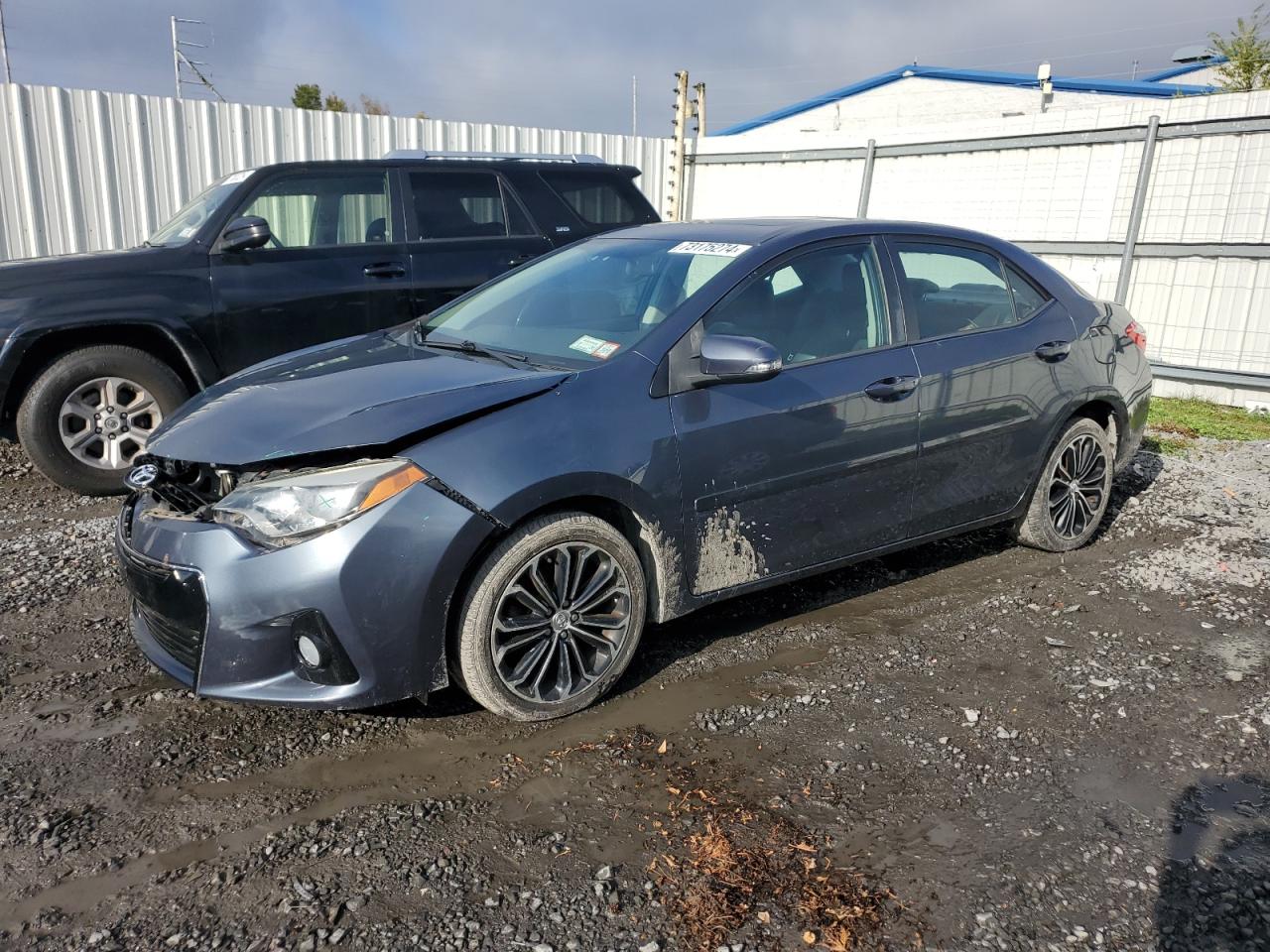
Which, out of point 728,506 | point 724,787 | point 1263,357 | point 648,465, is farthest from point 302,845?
point 1263,357

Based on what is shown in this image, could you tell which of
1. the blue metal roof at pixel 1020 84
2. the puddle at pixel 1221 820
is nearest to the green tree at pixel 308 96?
the blue metal roof at pixel 1020 84

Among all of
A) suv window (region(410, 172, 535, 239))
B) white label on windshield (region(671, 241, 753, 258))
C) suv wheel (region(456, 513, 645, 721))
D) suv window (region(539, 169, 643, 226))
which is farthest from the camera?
suv window (region(539, 169, 643, 226))

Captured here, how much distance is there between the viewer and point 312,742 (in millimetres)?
3211

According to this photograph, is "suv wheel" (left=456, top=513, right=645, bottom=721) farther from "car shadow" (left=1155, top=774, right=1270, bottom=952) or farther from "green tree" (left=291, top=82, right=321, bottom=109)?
"green tree" (left=291, top=82, right=321, bottom=109)

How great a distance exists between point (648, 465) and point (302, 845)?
161 centimetres

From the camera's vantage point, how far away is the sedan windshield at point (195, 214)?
6215 mm

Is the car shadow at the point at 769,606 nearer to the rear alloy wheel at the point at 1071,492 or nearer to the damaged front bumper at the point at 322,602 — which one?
the rear alloy wheel at the point at 1071,492

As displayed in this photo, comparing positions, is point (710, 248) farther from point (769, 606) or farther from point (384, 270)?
point (384, 270)

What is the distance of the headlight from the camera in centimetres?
292

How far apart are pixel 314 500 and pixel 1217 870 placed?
2784 millimetres

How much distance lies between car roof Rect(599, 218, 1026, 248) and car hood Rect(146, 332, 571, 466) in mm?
1180

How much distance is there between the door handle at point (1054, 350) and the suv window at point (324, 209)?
170 inches

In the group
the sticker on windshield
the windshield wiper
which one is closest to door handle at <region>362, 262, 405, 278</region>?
the windshield wiper

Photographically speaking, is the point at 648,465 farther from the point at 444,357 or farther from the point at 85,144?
the point at 85,144
